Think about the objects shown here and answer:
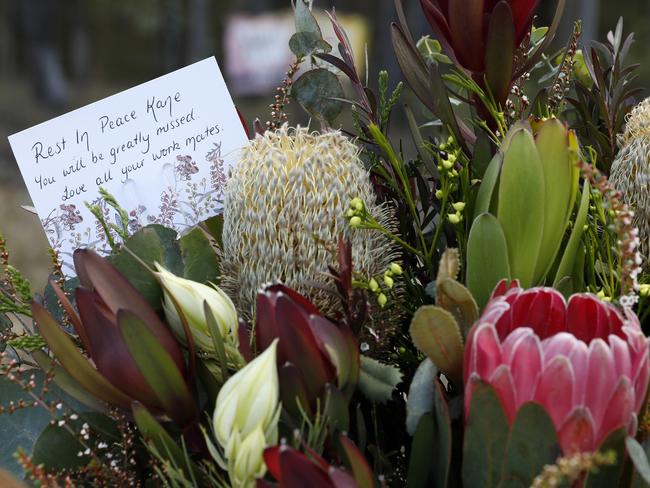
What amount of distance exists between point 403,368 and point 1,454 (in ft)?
0.94

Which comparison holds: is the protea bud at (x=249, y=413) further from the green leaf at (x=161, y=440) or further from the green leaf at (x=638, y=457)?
the green leaf at (x=638, y=457)

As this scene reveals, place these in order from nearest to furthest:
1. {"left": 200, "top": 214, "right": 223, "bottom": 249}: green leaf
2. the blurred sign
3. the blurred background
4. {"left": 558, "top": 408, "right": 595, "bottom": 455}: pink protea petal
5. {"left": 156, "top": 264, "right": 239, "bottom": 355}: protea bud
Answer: {"left": 558, "top": 408, "right": 595, "bottom": 455}: pink protea petal, {"left": 156, "top": 264, "right": 239, "bottom": 355}: protea bud, {"left": 200, "top": 214, "right": 223, "bottom": 249}: green leaf, the blurred background, the blurred sign

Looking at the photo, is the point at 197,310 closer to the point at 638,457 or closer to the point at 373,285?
the point at 373,285

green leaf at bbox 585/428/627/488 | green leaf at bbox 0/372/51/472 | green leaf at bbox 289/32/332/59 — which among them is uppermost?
green leaf at bbox 289/32/332/59

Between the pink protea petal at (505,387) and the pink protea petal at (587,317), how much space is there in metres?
0.07

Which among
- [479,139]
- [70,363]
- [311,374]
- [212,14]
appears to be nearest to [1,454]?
[70,363]

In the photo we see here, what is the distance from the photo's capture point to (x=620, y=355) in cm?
42

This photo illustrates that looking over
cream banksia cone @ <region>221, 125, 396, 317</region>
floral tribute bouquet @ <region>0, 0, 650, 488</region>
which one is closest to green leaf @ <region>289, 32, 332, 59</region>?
floral tribute bouquet @ <region>0, 0, 650, 488</region>

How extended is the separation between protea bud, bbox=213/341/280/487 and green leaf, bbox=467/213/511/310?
141 mm

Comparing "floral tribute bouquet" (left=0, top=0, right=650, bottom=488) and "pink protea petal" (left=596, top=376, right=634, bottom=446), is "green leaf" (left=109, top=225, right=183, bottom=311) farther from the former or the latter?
"pink protea petal" (left=596, top=376, right=634, bottom=446)

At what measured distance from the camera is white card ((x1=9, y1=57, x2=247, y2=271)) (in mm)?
666

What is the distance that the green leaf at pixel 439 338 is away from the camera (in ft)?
1.45

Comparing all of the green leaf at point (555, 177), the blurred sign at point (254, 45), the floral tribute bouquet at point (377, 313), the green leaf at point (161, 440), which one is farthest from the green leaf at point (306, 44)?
the blurred sign at point (254, 45)

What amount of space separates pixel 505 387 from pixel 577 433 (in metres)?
0.04
